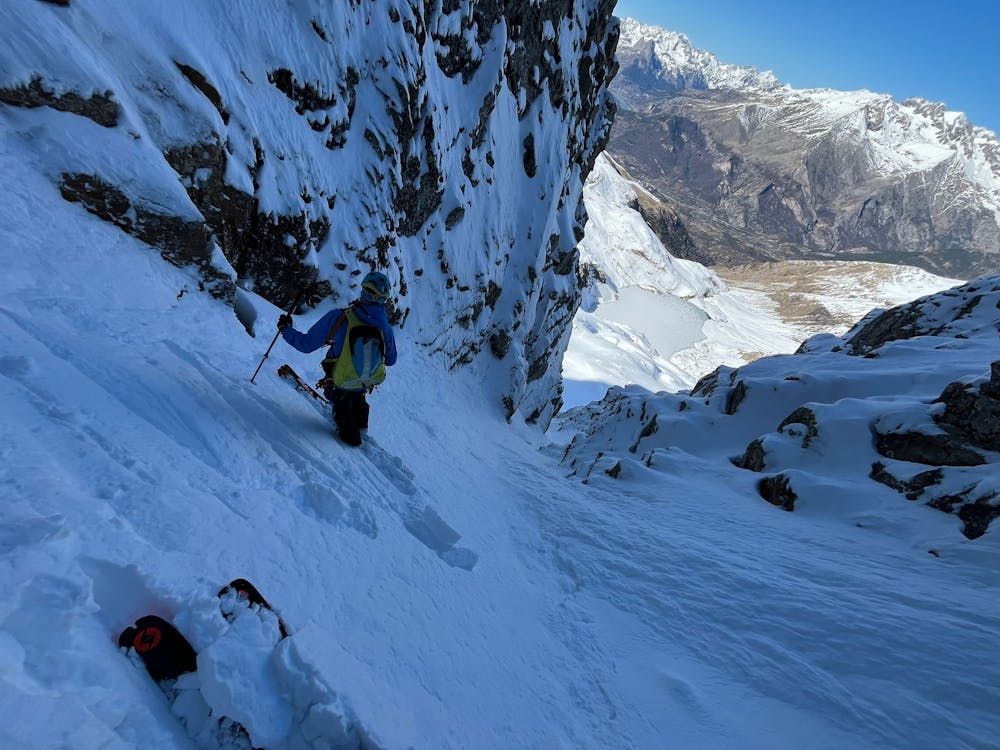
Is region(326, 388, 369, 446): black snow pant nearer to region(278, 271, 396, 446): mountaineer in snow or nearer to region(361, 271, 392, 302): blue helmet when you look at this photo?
region(278, 271, 396, 446): mountaineer in snow

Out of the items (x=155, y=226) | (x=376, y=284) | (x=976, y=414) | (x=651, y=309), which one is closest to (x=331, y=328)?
(x=376, y=284)

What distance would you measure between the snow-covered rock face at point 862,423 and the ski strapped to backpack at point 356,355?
7160 mm


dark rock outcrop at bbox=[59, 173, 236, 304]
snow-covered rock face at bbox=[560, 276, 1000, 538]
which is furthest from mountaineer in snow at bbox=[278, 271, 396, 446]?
snow-covered rock face at bbox=[560, 276, 1000, 538]

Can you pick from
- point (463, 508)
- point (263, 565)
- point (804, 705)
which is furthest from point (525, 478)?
point (263, 565)

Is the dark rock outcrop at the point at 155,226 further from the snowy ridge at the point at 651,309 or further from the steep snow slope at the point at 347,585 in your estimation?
the snowy ridge at the point at 651,309

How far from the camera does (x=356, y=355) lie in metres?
5.52

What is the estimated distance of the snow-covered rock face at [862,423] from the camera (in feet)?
28.3

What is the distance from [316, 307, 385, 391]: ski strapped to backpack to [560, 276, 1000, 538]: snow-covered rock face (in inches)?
282

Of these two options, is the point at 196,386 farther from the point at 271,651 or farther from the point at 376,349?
the point at 271,651

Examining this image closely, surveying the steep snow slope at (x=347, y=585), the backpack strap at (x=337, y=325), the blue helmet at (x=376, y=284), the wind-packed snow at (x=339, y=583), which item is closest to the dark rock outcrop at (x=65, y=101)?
the wind-packed snow at (x=339, y=583)

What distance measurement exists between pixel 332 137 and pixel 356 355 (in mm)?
7881

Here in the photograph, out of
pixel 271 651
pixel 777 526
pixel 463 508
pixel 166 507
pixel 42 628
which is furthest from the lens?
pixel 777 526

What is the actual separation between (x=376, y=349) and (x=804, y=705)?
17.1ft

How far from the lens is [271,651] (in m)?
2.60
